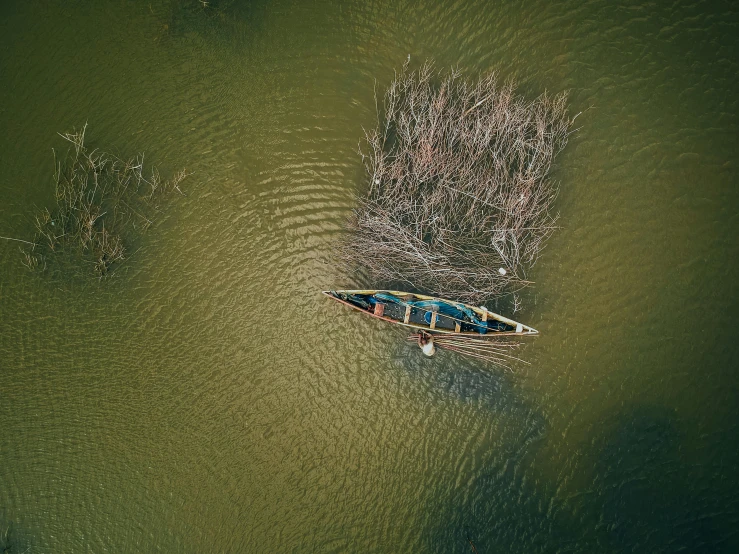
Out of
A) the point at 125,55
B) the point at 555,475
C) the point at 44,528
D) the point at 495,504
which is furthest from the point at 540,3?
the point at 44,528

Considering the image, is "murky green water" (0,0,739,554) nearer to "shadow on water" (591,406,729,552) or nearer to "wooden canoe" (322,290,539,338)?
"shadow on water" (591,406,729,552)

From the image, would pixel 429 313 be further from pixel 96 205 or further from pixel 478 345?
pixel 96 205

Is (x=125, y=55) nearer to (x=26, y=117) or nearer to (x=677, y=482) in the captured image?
(x=26, y=117)

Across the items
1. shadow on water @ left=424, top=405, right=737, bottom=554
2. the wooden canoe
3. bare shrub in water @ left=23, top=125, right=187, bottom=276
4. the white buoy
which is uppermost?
bare shrub in water @ left=23, top=125, right=187, bottom=276

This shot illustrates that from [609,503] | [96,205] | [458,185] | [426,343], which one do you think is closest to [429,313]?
[426,343]

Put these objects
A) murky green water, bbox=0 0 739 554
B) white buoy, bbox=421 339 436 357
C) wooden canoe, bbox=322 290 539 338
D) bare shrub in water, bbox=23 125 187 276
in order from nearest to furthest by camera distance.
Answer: wooden canoe, bbox=322 290 539 338, white buoy, bbox=421 339 436 357, murky green water, bbox=0 0 739 554, bare shrub in water, bbox=23 125 187 276

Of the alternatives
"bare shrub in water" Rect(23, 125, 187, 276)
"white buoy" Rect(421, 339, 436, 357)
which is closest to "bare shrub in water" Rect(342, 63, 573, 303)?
"white buoy" Rect(421, 339, 436, 357)
